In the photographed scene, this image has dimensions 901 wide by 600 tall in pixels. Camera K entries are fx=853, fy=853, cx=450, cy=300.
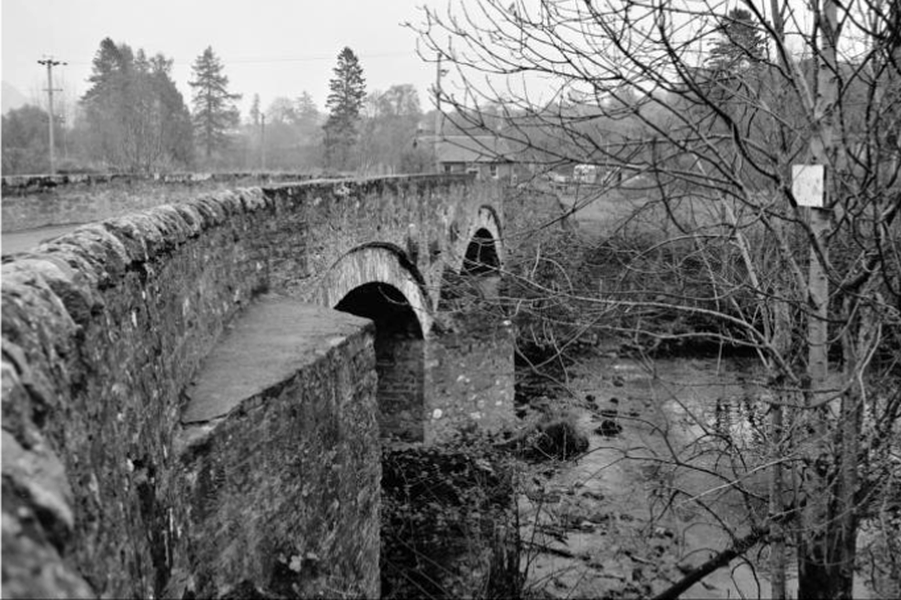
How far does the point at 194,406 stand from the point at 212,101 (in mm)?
44528

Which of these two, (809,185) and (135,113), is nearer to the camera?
(809,185)

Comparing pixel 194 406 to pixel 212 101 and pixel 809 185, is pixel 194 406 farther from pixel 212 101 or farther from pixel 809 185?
pixel 212 101

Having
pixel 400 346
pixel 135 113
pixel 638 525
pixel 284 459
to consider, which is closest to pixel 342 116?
pixel 135 113

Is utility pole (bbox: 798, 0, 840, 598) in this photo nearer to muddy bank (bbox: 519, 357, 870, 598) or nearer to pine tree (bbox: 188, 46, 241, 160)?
muddy bank (bbox: 519, 357, 870, 598)

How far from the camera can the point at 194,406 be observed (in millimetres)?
3732

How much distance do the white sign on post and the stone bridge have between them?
174 centimetres

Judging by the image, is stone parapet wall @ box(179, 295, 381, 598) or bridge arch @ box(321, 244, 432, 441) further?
bridge arch @ box(321, 244, 432, 441)

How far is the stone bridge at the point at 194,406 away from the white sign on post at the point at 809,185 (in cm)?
174

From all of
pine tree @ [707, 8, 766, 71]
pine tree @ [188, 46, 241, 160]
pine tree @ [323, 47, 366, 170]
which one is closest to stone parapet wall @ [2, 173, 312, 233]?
pine tree @ [707, 8, 766, 71]

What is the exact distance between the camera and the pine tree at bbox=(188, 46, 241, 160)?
44719 millimetres

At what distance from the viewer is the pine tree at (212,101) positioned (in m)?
44.7

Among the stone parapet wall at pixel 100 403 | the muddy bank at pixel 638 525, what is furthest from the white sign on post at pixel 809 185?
the stone parapet wall at pixel 100 403

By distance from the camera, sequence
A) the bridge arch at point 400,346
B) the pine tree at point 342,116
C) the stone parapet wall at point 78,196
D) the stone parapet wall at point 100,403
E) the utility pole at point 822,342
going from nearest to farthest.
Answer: the stone parapet wall at point 100,403, the utility pole at point 822,342, the stone parapet wall at point 78,196, the bridge arch at point 400,346, the pine tree at point 342,116

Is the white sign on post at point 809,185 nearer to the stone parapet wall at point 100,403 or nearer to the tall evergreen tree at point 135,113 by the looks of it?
the stone parapet wall at point 100,403
